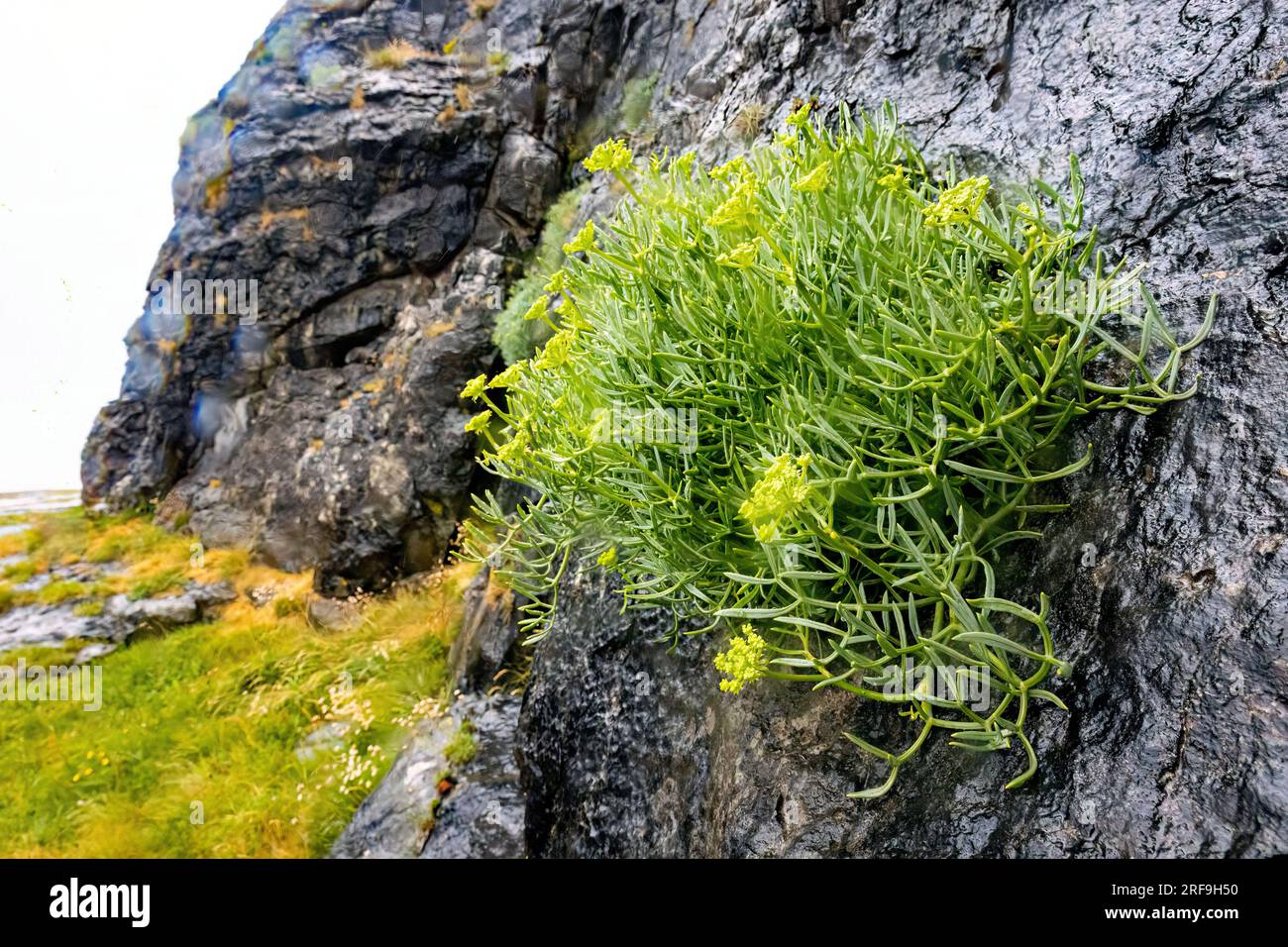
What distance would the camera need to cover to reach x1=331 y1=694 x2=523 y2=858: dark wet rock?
11.4 ft

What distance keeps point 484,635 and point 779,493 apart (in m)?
3.76

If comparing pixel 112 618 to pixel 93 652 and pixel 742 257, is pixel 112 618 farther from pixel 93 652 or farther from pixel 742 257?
pixel 742 257

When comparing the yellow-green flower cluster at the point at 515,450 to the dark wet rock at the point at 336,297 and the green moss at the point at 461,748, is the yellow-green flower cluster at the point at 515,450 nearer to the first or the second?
the green moss at the point at 461,748

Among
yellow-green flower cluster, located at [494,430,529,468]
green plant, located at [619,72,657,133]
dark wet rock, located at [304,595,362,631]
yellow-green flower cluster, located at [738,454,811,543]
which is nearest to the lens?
yellow-green flower cluster, located at [738,454,811,543]

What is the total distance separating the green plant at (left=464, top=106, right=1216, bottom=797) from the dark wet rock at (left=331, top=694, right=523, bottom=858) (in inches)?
95.3

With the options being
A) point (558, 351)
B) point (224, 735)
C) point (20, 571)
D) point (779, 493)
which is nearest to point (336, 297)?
point (224, 735)

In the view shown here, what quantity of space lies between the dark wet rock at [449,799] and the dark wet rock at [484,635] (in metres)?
0.18

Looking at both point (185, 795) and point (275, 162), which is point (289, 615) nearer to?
point (185, 795)

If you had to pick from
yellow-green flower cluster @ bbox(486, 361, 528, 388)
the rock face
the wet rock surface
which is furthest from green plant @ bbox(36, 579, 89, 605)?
yellow-green flower cluster @ bbox(486, 361, 528, 388)

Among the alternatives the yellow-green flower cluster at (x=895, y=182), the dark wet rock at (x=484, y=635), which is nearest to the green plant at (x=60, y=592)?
the dark wet rock at (x=484, y=635)

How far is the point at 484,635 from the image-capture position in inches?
174

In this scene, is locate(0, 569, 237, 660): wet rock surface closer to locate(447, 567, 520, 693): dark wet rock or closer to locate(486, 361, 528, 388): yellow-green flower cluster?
locate(447, 567, 520, 693): dark wet rock
